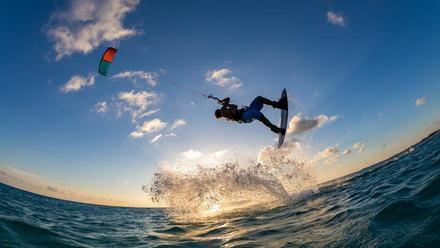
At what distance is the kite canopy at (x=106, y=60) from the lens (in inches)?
672

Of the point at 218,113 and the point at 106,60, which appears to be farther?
the point at 106,60

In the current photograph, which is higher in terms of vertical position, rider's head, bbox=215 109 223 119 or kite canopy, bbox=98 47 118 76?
kite canopy, bbox=98 47 118 76

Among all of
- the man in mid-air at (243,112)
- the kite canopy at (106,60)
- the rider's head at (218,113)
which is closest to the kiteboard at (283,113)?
the man in mid-air at (243,112)

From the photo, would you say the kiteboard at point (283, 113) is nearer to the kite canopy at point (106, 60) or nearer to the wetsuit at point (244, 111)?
the wetsuit at point (244, 111)

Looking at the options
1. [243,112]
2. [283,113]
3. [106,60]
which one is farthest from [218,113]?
[106,60]

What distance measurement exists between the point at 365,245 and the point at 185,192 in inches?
697

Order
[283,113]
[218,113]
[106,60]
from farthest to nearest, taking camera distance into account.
A: [106,60] < [283,113] < [218,113]

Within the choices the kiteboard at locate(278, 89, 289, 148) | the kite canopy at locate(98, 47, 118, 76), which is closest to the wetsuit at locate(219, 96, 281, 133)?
the kiteboard at locate(278, 89, 289, 148)

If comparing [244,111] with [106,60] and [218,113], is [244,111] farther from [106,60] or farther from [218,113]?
[106,60]

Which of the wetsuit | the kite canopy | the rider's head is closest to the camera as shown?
the wetsuit

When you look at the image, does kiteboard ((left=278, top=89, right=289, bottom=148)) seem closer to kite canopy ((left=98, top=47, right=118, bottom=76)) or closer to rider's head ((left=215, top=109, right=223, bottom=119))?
rider's head ((left=215, top=109, right=223, bottom=119))

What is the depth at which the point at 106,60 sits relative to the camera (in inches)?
687

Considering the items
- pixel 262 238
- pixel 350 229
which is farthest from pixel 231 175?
pixel 350 229

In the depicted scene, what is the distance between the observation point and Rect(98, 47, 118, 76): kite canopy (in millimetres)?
17062
